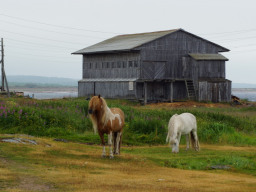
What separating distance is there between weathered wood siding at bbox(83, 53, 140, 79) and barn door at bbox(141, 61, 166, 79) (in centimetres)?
87

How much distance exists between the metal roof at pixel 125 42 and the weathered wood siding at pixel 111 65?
3.16 ft

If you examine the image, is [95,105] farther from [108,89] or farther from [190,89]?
[108,89]

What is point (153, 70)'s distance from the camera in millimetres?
58438

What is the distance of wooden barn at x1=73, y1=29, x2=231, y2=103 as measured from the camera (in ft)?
190

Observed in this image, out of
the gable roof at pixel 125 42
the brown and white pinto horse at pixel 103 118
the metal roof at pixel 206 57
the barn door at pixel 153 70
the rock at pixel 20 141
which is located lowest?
the rock at pixel 20 141

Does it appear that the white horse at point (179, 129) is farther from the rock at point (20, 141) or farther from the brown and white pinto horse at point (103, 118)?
the rock at point (20, 141)

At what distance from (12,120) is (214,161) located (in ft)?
43.2

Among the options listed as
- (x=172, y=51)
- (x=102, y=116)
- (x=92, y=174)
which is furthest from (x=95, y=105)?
(x=172, y=51)

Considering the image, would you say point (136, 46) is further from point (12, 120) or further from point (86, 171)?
point (86, 171)

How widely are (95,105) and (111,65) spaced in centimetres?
4492

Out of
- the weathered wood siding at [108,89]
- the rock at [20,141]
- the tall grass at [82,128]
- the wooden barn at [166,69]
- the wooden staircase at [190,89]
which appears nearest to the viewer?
the rock at [20,141]

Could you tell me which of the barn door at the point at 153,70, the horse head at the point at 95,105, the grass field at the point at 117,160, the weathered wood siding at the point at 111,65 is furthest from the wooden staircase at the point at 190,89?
the horse head at the point at 95,105

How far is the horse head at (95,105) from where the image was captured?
17688 millimetres

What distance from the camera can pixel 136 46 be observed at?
187 ft
